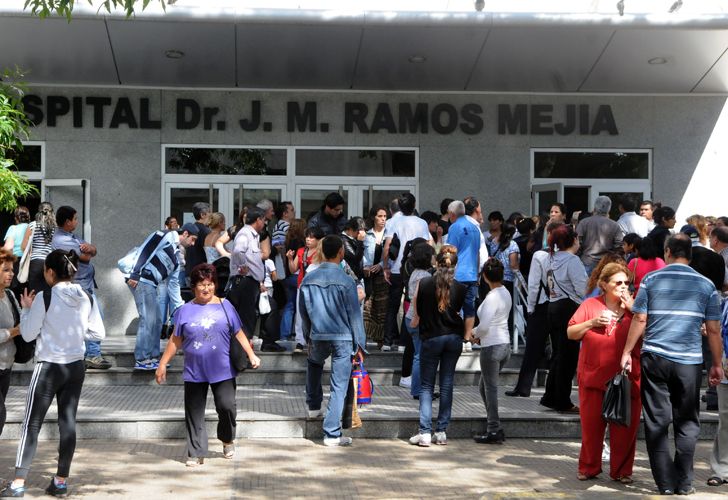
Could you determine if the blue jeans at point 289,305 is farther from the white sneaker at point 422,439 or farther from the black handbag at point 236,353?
the black handbag at point 236,353

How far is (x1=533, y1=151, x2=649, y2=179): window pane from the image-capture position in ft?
53.9

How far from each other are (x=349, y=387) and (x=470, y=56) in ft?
25.2

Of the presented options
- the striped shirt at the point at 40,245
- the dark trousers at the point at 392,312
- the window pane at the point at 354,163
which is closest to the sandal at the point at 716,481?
the dark trousers at the point at 392,312

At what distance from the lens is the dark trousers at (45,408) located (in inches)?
271

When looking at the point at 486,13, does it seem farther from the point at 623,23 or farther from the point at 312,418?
the point at 312,418

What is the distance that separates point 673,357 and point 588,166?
9.83 metres

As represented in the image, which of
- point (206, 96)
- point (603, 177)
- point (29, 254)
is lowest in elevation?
point (29, 254)

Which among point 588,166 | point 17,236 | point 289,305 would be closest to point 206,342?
point 289,305

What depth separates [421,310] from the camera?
8781mm

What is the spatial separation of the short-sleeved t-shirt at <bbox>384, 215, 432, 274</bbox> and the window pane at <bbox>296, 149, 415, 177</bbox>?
4.56 metres

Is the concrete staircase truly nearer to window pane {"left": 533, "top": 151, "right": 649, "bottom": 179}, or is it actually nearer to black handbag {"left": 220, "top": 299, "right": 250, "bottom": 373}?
black handbag {"left": 220, "top": 299, "right": 250, "bottom": 373}

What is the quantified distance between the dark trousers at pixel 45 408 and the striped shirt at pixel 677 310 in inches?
158

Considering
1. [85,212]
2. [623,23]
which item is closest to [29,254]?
[85,212]

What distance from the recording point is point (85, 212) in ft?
50.8
